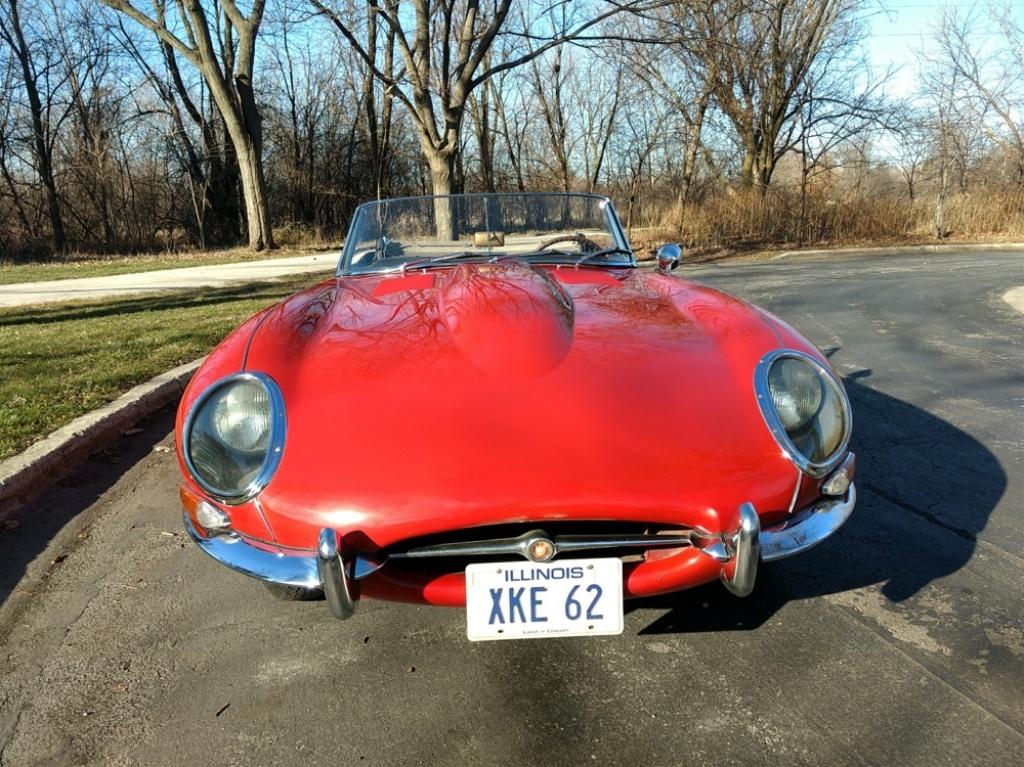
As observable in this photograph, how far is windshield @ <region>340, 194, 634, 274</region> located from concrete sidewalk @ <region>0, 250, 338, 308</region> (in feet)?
28.7

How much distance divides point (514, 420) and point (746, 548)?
635 millimetres

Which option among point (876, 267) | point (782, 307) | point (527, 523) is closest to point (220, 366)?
point (527, 523)

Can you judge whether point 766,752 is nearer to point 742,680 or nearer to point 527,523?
point 742,680

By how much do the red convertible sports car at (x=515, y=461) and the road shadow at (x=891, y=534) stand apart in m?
0.45

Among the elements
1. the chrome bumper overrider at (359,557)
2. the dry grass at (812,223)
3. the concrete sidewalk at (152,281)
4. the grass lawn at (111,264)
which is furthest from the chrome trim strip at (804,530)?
the dry grass at (812,223)

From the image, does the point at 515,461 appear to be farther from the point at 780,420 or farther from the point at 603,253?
the point at 603,253

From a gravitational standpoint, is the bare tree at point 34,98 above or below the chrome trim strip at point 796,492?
above

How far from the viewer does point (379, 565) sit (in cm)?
165

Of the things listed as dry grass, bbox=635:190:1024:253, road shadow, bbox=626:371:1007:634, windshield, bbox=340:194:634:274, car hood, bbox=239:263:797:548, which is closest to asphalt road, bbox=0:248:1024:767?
road shadow, bbox=626:371:1007:634

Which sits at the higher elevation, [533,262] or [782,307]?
[533,262]

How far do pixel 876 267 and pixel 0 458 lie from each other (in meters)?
14.2

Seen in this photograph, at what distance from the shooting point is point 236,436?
1.85 m

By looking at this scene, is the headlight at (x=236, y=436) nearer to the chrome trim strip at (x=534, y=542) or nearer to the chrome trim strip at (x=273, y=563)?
the chrome trim strip at (x=273, y=563)

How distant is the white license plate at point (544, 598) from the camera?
1.66 m
